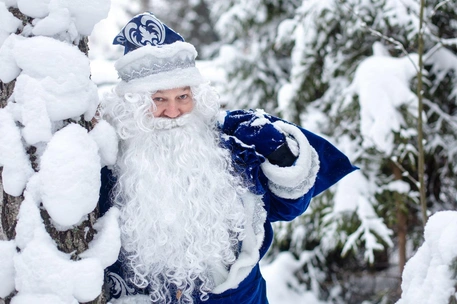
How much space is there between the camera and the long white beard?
1.61m

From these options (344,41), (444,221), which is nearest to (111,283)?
(444,221)

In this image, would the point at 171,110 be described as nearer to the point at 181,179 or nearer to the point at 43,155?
the point at 181,179

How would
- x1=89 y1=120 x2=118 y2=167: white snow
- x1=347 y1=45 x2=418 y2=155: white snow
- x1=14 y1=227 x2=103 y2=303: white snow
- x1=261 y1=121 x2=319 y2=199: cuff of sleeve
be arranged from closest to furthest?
x1=14 y1=227 x2=103 y2=303: white snow, x1=89 y1=120 x2=118 y2=167: white snow, x1=261 y1=121 x2=319 y2=199: cuff of sleeve, x1=347 y1=45 x2=418 y2=155: white snow

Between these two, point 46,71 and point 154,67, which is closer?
point 46,71

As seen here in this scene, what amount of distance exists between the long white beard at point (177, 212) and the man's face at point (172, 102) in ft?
0.16

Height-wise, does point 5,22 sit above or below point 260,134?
above

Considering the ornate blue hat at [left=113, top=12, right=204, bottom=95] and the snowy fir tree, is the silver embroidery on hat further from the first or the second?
the snowy fir tree

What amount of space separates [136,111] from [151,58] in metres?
0.20

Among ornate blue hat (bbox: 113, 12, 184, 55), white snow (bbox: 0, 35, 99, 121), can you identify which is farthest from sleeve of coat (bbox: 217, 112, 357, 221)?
white snow (bbox: 0, 35, 99, 121)

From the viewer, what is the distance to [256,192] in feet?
5.72

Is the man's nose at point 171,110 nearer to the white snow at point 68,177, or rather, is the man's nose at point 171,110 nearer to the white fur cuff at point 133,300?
the white snow at point 68,177

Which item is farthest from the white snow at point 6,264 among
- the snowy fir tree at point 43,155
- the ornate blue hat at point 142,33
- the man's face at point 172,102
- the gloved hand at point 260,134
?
the gloved hand at point 260,134

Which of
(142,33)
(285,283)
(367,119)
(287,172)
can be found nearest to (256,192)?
(287,172)

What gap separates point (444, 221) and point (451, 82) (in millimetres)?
2397
